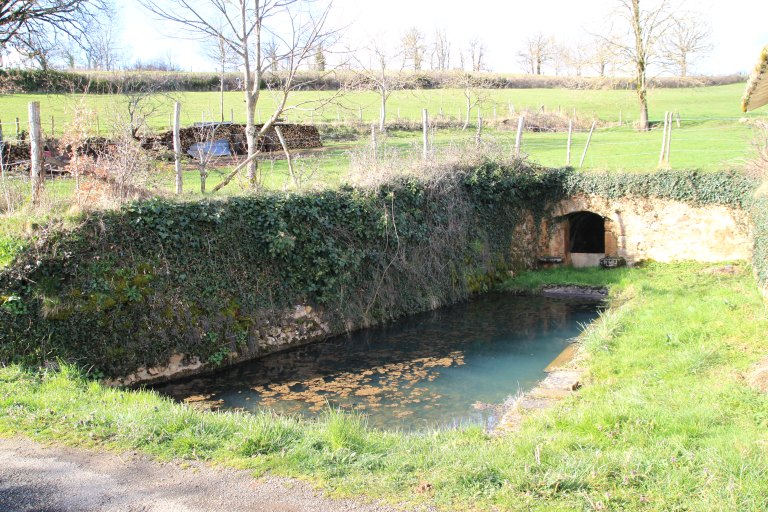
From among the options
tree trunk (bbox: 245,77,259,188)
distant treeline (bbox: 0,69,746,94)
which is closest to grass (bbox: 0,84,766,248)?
tree trunk (bbox: 245,77,259,188)

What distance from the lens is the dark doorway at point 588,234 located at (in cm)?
2167

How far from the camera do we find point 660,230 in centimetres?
1845

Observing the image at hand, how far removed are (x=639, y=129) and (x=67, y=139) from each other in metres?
32.8

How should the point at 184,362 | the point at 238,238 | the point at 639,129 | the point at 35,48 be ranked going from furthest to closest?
1. the point at 639,129
2. the point at 35,48
3. the point at 238,238
4. the point at 184,362

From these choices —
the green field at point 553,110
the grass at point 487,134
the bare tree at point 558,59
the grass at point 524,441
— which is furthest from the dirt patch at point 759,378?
the bare tree at point 558,59

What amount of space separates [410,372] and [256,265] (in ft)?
11.6

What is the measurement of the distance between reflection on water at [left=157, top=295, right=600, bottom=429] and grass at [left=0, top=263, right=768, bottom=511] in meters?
1.83

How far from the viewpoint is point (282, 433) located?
19.7ft

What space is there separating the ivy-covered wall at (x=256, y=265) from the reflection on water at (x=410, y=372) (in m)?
0.70

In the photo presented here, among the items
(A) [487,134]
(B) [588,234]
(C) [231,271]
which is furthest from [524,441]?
(A) [487,134]

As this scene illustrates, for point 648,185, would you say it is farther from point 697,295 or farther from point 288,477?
point 288,477

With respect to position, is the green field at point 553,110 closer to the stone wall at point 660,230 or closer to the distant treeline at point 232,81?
the distant treeline at point 232,81

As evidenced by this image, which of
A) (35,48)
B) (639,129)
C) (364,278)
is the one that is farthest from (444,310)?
(639,129)

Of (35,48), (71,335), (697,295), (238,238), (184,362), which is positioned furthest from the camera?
(35,48)
